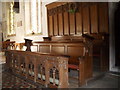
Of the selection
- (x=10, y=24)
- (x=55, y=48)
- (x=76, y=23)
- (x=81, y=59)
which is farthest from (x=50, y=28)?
(x=10, y=24)

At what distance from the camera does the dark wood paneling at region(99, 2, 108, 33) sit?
3.99 metres

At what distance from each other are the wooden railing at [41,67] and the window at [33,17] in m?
3.91

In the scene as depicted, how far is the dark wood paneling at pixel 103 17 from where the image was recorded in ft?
13.1

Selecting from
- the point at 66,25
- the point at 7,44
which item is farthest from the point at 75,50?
the point at 7,44

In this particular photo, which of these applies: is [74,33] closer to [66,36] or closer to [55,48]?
[66,36]

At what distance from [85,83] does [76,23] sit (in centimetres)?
288

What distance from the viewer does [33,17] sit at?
27.2 ft

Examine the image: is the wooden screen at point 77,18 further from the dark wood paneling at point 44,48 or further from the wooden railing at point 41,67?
the wooden railing at point 41,67

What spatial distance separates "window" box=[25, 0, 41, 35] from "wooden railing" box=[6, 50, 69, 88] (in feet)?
12.8

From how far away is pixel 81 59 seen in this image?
8.91ft

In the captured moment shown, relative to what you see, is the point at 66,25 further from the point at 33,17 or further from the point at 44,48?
the point at 33,17

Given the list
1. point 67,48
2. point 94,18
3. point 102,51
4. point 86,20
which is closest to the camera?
point 67,48

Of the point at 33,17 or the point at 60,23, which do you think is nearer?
the point at 60,23

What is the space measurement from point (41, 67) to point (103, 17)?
8.51 ft
